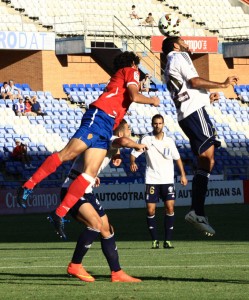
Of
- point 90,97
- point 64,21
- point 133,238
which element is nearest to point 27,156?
point 90,97

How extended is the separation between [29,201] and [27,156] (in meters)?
4.45

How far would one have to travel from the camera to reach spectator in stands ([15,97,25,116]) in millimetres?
38669

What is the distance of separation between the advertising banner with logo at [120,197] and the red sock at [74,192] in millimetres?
19535

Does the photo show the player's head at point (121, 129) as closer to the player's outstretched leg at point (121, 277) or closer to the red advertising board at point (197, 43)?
the player's outstretched leg at point (121, 277)

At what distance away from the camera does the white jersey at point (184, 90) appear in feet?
38.3

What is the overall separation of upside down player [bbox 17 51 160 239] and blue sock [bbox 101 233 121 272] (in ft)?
2.16

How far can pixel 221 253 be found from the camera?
15742 mm

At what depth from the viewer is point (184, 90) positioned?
11711mm

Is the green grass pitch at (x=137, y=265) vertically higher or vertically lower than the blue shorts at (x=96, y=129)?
lower

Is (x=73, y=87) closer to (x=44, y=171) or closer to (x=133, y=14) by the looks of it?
(x=133, y=14)

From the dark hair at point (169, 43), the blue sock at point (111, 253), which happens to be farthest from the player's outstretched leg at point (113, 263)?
the dark hair at point (169, 43)

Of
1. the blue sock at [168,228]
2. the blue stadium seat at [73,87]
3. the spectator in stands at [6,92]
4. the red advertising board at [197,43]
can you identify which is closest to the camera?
the blue sock at [168,228]

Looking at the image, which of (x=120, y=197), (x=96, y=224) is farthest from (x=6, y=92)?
(x=96, y=224)

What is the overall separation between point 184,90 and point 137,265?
3088 millimetres
